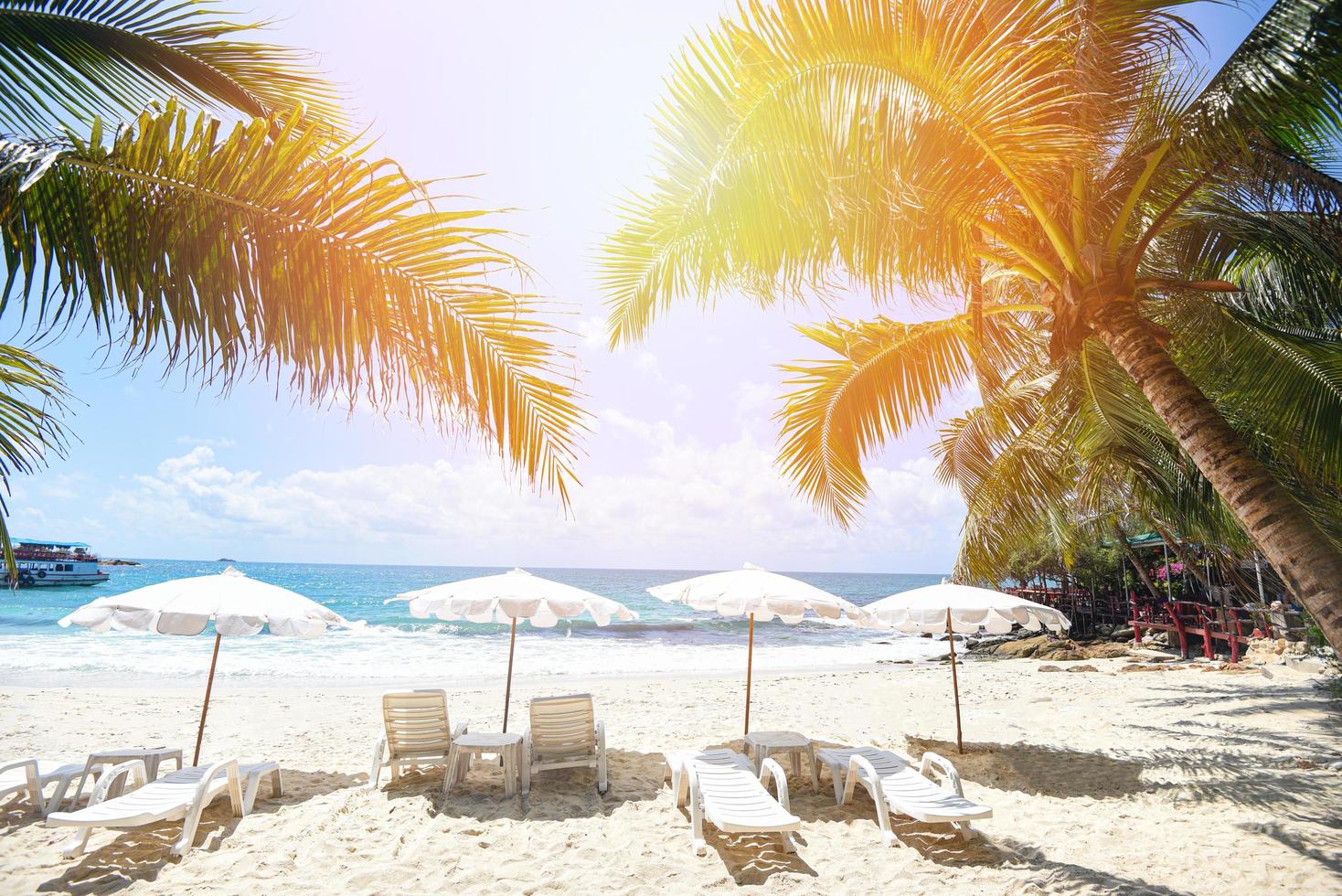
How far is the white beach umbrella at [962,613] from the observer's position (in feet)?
21.9

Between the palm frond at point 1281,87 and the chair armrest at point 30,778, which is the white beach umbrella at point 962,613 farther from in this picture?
the chair armrest at point 30,778

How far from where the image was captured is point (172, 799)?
4770mm

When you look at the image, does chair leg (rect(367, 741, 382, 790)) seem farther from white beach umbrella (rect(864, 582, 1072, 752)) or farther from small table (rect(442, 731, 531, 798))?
white beach umbrella (rect(864, 582, 1072, 752))

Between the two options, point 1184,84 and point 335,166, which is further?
point 1184,84

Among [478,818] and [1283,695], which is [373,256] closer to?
[478,818]

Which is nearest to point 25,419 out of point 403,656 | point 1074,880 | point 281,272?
point 281,272

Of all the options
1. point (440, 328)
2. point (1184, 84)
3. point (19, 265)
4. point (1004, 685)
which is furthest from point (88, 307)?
point (1004, 685)

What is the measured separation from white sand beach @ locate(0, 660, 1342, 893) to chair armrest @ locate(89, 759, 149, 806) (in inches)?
12.1

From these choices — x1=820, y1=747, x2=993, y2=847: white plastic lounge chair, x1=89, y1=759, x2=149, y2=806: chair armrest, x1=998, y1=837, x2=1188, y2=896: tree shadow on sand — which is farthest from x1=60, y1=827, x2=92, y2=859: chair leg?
x1=998, y1=837, x2=1188, y2=896: tree shadow on sand

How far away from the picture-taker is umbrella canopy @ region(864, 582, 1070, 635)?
669 centimetres

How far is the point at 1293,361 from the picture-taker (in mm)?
5125

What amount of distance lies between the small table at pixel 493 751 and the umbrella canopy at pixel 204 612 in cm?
162

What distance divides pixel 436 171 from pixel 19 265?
4.18 ft

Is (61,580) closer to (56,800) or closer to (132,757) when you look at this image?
(132,757)
